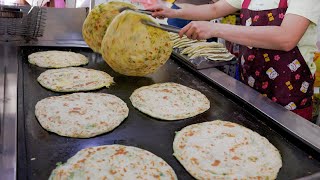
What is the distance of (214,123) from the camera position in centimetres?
181

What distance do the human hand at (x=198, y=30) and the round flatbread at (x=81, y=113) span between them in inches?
22.4

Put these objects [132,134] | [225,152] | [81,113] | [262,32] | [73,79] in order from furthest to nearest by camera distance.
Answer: [73,79], [262,32], [81,113], [132,134], [225,152]

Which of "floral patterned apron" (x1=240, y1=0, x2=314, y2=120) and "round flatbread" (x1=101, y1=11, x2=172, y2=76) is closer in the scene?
"round flatbread" (x1=101, y1=11, x2=172, y2=76)

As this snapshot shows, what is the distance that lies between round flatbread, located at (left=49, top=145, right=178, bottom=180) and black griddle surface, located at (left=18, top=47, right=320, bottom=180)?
0.06 metres

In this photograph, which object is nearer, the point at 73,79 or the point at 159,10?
the point at 73,79

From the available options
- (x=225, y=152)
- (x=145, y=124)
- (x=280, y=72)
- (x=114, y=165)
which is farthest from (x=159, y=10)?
(x=114, y=165)

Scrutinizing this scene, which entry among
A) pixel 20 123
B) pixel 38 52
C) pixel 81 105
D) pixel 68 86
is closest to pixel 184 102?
pixel 81 105

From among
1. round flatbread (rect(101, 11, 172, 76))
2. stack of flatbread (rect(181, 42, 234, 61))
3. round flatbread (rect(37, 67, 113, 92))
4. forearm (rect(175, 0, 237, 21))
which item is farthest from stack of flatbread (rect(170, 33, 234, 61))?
round flatbread (rect(37, 67, 113, 92))

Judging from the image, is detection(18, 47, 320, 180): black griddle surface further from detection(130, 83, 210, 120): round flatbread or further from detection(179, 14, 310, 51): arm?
detection(179, 14, 310, 51): arm

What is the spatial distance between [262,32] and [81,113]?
1.14 metres

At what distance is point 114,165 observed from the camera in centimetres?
144

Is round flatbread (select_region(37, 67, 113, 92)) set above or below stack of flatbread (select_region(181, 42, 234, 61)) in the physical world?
below

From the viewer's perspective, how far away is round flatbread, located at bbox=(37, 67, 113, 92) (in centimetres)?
214

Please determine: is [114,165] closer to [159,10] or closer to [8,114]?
[8,114]
